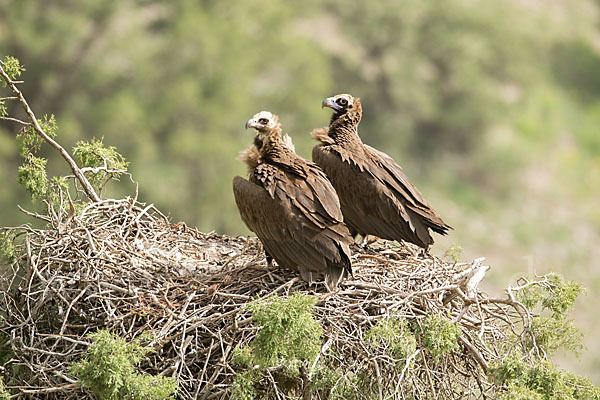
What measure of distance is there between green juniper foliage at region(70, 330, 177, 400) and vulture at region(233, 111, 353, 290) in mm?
1187

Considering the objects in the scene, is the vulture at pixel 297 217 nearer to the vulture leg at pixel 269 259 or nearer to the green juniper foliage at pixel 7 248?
the vulture leg at pixel 269 259

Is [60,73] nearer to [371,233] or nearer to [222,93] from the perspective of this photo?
[222,93]

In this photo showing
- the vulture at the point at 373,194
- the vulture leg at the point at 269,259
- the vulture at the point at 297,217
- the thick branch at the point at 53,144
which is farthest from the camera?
the vulture at the point at 373,194

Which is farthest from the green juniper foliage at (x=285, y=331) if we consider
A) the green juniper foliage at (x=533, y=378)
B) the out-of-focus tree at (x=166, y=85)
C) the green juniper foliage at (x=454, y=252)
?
→ the out-of-focus tree at (x=166, y=85)

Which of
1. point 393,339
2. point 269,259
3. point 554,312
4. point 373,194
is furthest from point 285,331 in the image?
point 554,312

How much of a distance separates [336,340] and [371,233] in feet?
4.41

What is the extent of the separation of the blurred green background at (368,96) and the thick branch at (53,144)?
406 inches

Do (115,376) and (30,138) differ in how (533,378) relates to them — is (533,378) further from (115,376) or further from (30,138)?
(30,138)

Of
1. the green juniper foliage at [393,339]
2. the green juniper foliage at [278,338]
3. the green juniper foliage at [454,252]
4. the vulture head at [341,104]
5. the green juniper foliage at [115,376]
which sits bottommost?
the green juniper foliage at [115,376]

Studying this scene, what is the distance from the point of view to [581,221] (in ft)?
83.9

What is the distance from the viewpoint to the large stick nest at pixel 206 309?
4879mm

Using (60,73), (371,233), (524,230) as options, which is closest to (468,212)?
(524,230)

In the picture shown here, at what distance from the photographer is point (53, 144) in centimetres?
604

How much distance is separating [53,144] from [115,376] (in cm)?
222
